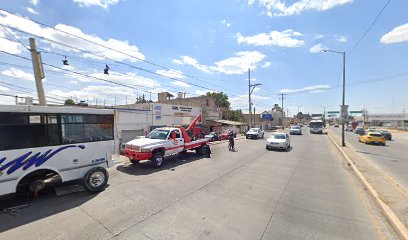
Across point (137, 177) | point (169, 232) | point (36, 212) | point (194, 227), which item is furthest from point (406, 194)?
point (36, 212)

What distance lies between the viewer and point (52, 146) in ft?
20.7

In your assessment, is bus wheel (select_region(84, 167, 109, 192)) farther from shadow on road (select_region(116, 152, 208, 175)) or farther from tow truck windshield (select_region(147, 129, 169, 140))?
tow truck windshield (select_region(147, 129, 169, 140))

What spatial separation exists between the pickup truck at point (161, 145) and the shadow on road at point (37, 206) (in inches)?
146

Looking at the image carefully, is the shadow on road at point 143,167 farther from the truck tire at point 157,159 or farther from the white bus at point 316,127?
the white bus at point 316,127

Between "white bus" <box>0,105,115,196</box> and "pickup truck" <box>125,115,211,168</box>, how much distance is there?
2.56 meters

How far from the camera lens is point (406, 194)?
676 centimetres

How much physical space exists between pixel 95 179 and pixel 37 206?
1.69 metres

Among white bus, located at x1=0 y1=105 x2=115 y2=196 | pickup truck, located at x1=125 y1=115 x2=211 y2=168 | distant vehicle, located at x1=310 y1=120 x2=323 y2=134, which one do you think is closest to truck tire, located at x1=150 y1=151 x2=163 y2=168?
pickup truck, located at x1=125 y1=115 x2=211 y2=168

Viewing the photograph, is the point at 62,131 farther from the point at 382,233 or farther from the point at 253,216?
the point at 382,233

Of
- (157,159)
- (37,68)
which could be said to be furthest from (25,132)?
(37,68)

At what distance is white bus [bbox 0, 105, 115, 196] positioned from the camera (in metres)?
5.56

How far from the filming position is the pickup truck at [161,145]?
412 inches

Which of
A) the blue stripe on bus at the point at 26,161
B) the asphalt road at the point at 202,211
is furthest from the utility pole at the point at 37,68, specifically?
the asphalt road at the point at 202,211

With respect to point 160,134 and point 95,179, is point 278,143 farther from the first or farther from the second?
point 95,179
